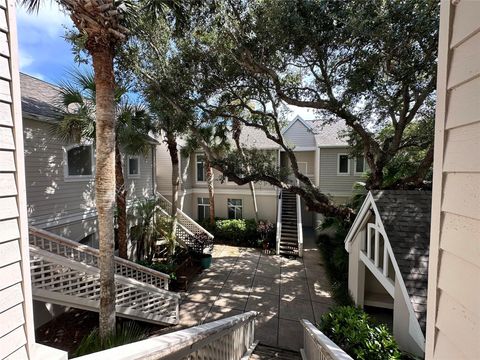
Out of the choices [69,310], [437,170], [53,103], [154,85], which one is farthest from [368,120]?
[69,310]

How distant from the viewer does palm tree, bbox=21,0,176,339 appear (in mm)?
4113

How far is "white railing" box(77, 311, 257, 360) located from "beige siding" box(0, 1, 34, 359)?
1.61 feet

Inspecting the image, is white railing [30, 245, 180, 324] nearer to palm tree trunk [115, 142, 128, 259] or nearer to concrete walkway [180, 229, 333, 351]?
concrete walkway [180, 229, 333, 351]

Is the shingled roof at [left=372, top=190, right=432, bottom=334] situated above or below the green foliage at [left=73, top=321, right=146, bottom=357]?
above

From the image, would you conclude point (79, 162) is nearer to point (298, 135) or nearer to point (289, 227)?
point (289, 227)

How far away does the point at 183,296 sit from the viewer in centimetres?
825

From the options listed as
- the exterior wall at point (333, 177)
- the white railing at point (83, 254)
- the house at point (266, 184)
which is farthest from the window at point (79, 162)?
the exterior wall at point (333, 177)

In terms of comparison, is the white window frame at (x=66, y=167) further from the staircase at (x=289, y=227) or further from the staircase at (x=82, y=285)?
the staircase at (x=289, y=227)

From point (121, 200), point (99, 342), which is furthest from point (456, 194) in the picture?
point (121, 200)

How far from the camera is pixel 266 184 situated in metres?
15.7

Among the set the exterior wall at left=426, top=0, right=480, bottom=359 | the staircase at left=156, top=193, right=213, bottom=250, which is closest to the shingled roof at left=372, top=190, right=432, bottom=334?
the exterior wall at left=426, top=0, right=480, bottom=359

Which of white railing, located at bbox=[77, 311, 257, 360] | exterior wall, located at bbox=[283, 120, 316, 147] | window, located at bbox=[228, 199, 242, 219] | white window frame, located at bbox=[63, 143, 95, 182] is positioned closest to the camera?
white railing, located at bbox=[77, 311, 257, 360]

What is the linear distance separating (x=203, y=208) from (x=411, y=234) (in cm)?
1399

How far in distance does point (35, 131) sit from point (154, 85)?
3789 millimetres
